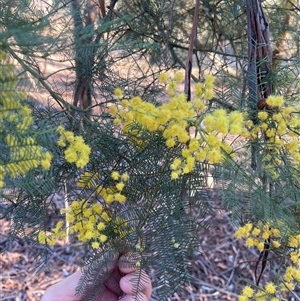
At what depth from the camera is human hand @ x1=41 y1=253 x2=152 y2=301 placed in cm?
56

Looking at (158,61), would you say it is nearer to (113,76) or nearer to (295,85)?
(113,76)

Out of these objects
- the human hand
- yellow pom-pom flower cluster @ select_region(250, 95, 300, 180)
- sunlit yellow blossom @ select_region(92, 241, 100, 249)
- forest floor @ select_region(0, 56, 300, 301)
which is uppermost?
yellow pom-pom flower cluster @ select_region(250, 95, 300, 180)

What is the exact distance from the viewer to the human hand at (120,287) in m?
0.56

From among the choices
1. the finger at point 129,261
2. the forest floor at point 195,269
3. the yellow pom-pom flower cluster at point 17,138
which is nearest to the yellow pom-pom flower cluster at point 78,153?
the yellow pom-pom flower cluster at point 17,138

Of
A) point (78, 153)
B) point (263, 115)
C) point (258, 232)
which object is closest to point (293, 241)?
point (258, 232)

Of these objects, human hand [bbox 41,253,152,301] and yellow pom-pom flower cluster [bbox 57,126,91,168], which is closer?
yellow pom-pom flower cluster [bbox 57,126,91,168]

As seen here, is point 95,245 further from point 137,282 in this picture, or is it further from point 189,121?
point 189,121

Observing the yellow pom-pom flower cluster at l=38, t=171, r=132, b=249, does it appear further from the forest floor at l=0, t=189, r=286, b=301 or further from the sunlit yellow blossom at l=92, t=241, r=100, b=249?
the forest floor at l=0, t=189, r=286, b=301

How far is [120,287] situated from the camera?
651 millimetres

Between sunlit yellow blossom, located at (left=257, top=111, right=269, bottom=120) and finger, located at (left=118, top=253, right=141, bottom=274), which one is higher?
sunlit yellow blossom, located at (left=257, top=111, right=269, bottom=120)

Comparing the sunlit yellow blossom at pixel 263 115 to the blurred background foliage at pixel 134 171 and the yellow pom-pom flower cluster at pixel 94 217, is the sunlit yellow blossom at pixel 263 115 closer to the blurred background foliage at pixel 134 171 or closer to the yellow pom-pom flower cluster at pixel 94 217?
the blurred background foliage at pixel 134 171

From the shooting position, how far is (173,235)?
21.6 inches

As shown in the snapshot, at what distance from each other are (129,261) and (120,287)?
11 cm

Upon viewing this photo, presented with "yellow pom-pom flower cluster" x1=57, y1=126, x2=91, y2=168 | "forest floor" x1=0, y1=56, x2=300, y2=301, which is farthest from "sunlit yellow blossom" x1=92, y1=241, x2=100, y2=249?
"forest floor" x1=0, y1=56, x2=300, y2=301
